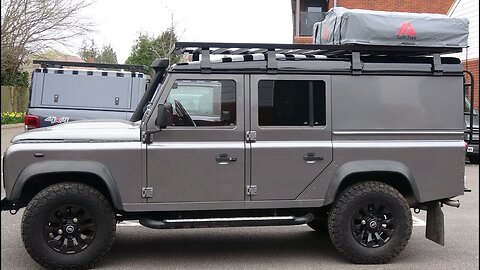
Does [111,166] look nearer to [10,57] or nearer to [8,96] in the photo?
[10,57]

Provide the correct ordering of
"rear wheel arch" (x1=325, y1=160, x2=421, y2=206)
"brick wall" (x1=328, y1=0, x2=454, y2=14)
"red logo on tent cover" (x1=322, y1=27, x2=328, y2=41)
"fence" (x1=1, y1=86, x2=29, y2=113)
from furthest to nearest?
"fence" (x1=1, y1=86, x2=29, y2=113), "brick wall" (x1=328, y1=0, x2=454, y2=14), "red logo on tent cover" (x1=322, y1=27, x2=328, y2=41), "rear wheel arch" (x1=325, y1=160, x2=421, y2=206)

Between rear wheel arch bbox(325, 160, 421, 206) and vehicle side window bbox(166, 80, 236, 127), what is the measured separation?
1.22 m

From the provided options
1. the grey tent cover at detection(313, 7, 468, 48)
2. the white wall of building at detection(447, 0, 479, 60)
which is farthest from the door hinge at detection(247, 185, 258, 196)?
the white wall of building at detection(447, 0, 479, 60)

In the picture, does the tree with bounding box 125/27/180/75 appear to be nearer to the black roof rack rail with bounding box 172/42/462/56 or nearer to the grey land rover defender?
the black roof rack rail with bounding box 172/42/462/56

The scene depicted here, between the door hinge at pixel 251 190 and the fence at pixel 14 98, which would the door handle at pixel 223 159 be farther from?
the fence at pixel 14 98

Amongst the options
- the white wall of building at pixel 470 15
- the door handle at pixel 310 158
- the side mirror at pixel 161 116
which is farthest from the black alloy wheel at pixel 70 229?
the white wall of building at pixel 470 15

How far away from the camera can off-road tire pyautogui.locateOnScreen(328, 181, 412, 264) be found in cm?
585

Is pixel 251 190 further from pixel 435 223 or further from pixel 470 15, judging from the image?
pixel 470 15

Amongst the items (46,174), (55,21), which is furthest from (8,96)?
(46,174)

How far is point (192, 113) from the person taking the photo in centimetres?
572

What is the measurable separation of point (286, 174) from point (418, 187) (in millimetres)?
1423

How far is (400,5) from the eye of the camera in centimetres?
2834

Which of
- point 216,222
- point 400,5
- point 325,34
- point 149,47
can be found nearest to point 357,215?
point 216,222

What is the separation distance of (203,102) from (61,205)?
1.70 meters
